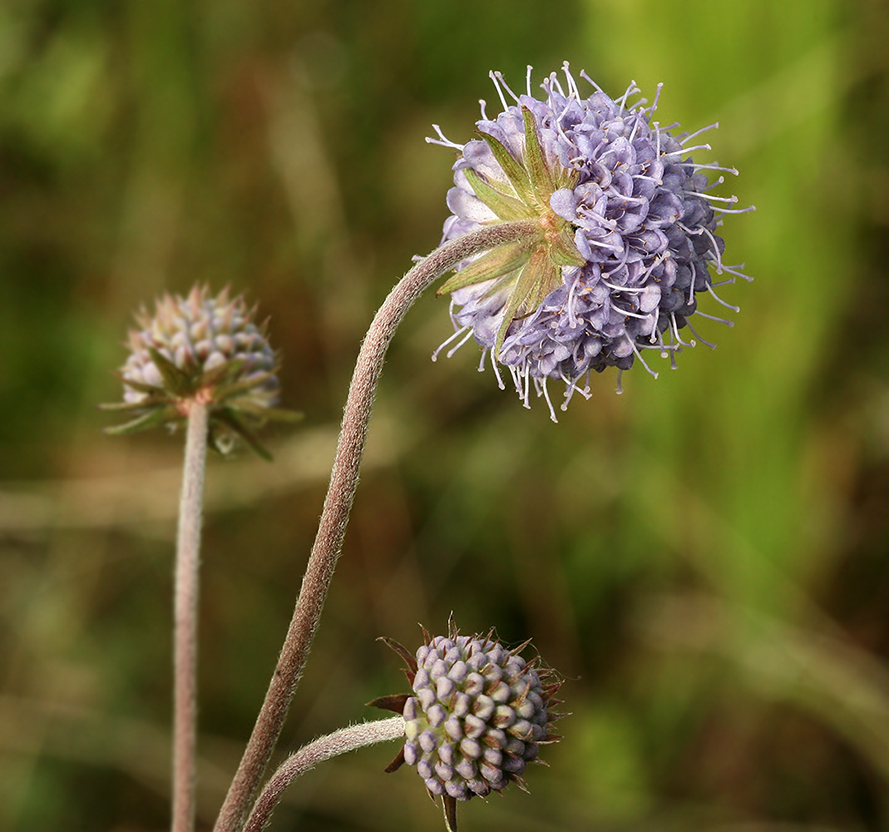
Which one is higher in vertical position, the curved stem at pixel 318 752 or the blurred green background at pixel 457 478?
the blurred green background at pixel 457 478

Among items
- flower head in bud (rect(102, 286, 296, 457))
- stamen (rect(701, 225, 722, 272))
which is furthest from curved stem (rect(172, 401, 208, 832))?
stamen (rect(701, 225, 722, 272))

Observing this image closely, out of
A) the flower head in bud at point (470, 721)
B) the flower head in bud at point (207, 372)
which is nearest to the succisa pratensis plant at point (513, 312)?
the flower head in bud at point (470, 721)

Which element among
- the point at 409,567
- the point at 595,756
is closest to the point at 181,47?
the point at 409,567

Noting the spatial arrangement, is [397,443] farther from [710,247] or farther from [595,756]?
[710,247]

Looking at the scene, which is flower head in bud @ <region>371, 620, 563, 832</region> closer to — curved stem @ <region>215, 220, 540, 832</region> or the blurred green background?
curved stem @ <region>215, 220, 540, 832</region>

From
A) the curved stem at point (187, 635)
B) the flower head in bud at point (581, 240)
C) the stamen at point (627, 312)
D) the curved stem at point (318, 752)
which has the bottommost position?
the curved stem at point (318, 752)

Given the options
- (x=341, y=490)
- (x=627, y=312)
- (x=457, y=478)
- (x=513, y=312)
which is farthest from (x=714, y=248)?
(x=457, y=478)

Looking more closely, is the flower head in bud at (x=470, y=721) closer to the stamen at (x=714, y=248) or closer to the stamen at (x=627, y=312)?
the stamen at (x=627, y=312)
